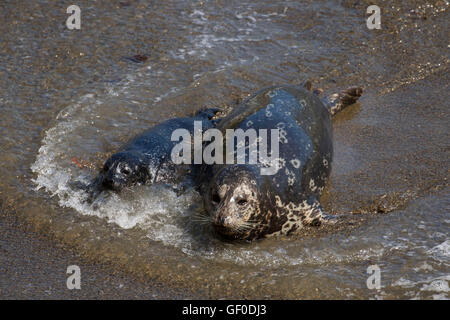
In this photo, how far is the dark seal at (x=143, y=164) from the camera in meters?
6.89

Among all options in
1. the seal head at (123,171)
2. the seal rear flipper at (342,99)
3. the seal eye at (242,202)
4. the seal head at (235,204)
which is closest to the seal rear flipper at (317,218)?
the seal head at (235,204)

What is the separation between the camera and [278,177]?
21.6 ft

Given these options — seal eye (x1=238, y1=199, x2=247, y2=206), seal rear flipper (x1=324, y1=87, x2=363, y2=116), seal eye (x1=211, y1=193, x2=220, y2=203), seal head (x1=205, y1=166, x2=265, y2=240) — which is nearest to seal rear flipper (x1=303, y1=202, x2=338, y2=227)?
seal head (x1=205, y1=166, x2=265, y2=240)

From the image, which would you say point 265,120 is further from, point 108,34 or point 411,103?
point 108,34

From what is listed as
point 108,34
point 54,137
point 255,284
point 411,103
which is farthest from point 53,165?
point 411,103

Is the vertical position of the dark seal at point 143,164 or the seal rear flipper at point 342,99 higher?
the seal rear flipper at point 342,99

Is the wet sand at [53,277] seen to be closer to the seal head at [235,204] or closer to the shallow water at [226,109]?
the shallow water at [226,109]

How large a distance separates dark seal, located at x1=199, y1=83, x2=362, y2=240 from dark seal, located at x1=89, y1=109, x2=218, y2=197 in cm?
43

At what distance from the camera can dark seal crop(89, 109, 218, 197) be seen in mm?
6891

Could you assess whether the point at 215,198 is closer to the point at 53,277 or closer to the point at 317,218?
the point at 317,218

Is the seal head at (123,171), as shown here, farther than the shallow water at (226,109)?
Yes

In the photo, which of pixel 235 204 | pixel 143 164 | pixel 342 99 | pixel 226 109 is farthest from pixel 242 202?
pixel 342 99

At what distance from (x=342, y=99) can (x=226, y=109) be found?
155cm

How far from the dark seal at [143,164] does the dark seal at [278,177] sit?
16.8 inches
